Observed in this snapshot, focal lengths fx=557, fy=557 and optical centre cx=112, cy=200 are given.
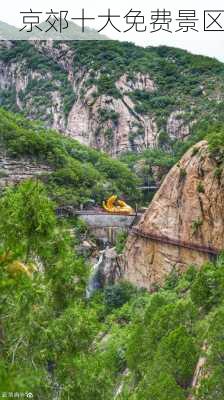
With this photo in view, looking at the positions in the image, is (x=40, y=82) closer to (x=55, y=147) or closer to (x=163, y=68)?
(x=163, y=68)

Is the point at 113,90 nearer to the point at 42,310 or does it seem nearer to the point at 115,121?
the point at 115,121

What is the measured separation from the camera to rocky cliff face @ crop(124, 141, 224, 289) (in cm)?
1638

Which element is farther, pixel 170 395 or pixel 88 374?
pixel 170 395

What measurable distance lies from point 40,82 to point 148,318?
5916 cm

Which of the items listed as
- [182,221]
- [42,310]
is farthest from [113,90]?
[42,310]

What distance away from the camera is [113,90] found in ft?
186

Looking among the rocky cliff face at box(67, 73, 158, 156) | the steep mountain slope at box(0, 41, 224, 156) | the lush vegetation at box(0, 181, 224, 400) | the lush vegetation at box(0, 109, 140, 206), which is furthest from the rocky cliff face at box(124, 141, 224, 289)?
the rocky cliff face at box(67, 73, 158, 156)

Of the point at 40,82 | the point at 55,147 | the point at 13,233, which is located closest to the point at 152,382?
the point at 13,233

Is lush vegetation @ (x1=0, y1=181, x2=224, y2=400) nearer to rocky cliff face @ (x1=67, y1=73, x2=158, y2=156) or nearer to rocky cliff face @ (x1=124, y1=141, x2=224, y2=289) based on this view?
rocky cliff face @ (x1=124, y1=141, x2=224, y2=289)

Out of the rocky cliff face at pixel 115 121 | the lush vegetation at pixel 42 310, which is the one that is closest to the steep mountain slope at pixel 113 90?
the rocky cliff face at pixel 115 121

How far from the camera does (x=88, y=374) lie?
15.7ft

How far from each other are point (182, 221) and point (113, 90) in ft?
134

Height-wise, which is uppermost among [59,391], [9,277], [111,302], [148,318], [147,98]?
[147,98]

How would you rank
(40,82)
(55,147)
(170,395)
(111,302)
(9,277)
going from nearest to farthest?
(9,277)
(170,395)
(111,302)
(55,147)
(40,82)
